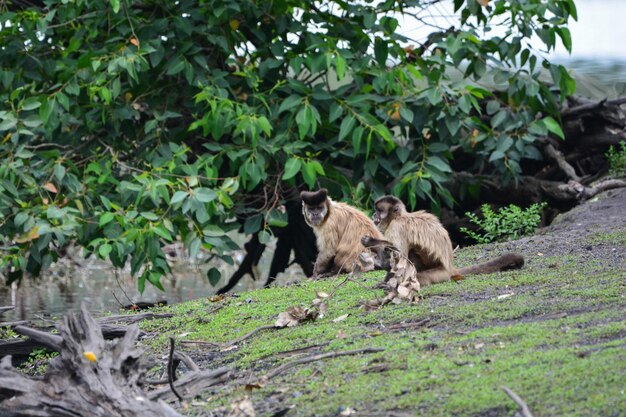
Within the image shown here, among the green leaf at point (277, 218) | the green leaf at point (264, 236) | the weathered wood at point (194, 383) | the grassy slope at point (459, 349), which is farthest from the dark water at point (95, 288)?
the weathered wood at point (194, 383)

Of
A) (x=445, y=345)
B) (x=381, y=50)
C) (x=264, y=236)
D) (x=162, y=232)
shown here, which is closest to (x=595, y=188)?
(x=381, y=50)

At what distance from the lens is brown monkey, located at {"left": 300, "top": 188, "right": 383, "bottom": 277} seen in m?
8.74

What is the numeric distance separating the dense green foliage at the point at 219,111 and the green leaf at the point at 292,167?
0.01 meters

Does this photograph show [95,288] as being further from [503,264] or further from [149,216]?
[503,264]

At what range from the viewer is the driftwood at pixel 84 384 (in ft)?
15.1

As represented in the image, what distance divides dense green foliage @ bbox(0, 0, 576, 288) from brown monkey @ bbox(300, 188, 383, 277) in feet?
1.40

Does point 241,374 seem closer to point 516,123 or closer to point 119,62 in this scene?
point 119,62

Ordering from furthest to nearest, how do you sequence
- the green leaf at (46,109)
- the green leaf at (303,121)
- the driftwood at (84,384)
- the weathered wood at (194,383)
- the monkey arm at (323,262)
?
1. the green leaf at (303,121)
2. the green leaf at (46,109)
3. the monkey arm at (323,262)
4. the weathered wood at (194,383)
5. the driftwood at (84,384)

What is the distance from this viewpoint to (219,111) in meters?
9.30

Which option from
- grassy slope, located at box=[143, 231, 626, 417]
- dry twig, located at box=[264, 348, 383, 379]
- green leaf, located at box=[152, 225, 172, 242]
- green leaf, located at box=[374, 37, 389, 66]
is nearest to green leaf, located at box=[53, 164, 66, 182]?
green leaf, located at box=[152, 225, 172, 242]

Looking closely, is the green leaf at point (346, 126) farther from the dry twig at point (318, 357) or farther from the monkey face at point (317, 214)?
the dry twig at point (318, 357)

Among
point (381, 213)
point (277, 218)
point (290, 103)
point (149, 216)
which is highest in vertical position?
point (290, 103)

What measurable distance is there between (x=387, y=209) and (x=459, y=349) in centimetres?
291

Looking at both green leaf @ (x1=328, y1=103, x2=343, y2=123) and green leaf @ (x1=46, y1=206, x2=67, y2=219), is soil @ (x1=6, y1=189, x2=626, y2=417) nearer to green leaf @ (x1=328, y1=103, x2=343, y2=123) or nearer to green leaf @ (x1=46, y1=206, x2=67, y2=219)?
green leaf @ (x1=46, y1=206, x2=67, y2=219)
